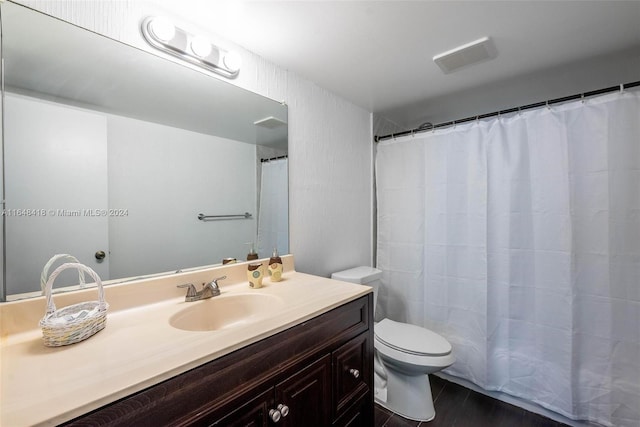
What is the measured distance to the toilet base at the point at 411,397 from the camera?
159 cm

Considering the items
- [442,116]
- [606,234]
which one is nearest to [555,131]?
[606,234]

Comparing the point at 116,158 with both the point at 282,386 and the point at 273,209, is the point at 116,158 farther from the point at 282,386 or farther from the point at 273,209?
the point at 282,386

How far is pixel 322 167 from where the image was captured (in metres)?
1.84

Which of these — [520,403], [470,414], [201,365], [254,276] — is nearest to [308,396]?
[201,365]

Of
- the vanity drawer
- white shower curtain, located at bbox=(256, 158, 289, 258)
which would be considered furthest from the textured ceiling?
the vanity drawer

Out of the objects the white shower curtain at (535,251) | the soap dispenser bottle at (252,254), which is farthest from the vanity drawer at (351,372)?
the white shower curtain at (535,251)

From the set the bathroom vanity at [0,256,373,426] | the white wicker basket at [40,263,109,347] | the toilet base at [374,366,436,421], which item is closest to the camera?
the bathroom vanity at [0,256,373,426]

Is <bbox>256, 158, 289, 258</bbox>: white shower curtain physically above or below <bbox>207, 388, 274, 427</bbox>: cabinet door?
above

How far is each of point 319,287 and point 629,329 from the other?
165 centimetres

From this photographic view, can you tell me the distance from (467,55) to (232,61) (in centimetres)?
129

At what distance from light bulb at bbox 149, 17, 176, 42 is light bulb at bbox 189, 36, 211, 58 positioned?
3.6 inches

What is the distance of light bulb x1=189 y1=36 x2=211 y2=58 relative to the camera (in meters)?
1.19

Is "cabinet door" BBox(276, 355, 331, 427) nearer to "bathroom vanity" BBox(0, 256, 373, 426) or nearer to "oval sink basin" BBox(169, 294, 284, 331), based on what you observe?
"bathroom vanity" BBox(0, 256, 373, 426)

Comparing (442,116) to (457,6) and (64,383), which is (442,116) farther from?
(64,383)
